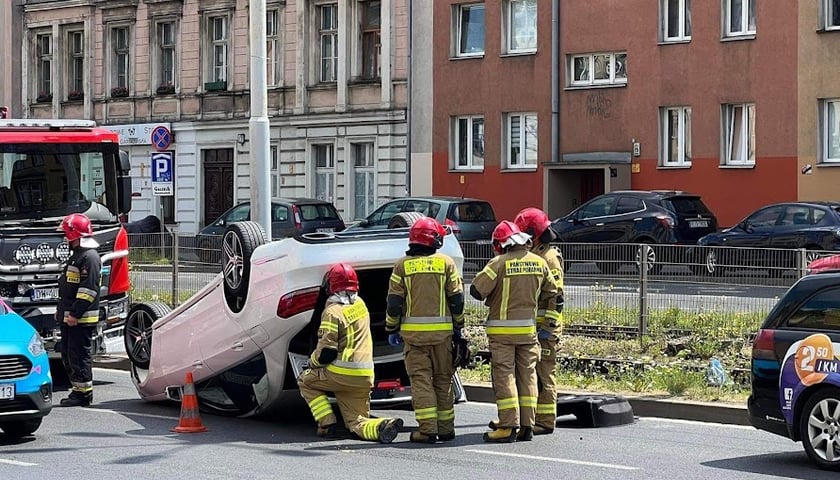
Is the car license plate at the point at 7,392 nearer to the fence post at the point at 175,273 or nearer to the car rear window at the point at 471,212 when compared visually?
the fence post at the point at 175,273

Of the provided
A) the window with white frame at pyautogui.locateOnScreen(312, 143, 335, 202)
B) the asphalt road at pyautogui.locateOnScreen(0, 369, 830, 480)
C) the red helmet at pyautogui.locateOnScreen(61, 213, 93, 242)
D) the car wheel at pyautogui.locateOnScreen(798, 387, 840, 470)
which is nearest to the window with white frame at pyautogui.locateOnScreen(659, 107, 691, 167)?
the window with white frame at pyautogui.locateOnScreen(312, 143, 335, 202)

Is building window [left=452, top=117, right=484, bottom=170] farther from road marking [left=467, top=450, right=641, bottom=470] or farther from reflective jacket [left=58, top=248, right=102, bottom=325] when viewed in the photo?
road marking [left=467, top=450, right=641, bottom=470]

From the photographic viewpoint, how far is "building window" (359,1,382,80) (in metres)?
41.8

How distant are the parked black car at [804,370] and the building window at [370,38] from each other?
30.8 metres

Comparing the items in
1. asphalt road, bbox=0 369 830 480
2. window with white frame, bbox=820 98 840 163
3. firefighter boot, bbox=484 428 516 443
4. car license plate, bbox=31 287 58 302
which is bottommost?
asphalt road, bbox=0 369 830 480

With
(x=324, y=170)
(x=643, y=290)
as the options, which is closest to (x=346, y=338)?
(x=643, y=290)

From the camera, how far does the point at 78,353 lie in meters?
14.8

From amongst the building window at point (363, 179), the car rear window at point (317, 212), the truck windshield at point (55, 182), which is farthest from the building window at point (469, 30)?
the truck windshield at point (55, 182)

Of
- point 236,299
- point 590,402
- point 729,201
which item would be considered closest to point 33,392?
point 236,299

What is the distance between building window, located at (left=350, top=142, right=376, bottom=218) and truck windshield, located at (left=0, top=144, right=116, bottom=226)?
23.8m

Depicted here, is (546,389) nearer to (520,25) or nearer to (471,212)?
(471,212)

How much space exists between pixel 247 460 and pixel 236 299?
88.7 inches

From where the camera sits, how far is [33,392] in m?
12.5

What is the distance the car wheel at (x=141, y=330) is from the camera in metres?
15.7
